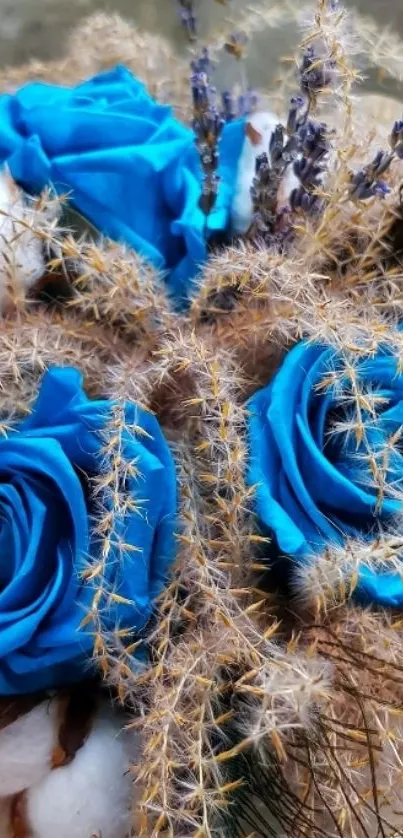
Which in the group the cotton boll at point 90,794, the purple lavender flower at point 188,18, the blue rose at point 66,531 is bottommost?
the cotton boll at point 90,794

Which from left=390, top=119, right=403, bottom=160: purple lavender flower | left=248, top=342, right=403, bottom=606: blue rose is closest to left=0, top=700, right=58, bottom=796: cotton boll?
left=248, top=342, right=403, bottom=606: blue rose

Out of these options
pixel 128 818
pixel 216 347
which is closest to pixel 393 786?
pixel 128 818

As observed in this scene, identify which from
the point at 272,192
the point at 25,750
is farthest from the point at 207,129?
the point at 25,750

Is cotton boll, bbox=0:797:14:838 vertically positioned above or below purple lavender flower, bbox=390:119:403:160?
below

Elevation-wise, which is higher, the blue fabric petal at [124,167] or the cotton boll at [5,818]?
the blue fabric petal at [124,167]

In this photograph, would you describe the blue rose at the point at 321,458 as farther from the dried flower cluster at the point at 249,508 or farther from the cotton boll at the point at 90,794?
the cotton boll at the point at 90,794

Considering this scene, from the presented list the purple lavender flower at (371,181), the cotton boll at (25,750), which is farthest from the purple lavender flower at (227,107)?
the cotton boll at (25,750)

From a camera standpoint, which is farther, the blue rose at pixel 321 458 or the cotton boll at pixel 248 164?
the cotton boll at pixel 248 164

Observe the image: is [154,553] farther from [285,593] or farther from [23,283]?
[23,283]

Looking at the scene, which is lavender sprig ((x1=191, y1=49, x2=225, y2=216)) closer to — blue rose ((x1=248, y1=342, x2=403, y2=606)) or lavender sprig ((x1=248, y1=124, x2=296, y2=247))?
lavender sprig ((x1=248, y1=124, x2=296, y2=247))
